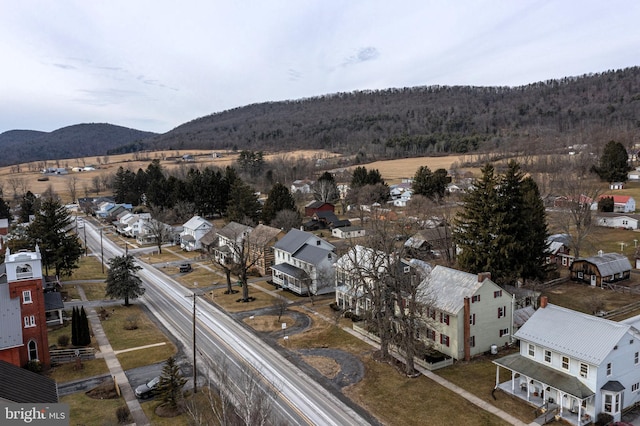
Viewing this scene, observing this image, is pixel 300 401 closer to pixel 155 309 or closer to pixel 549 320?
pixel 549 320

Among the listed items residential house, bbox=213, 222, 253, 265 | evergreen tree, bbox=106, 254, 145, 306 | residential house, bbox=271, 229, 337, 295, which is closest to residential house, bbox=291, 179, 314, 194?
residential house, bbox=213, 222, 253, 265

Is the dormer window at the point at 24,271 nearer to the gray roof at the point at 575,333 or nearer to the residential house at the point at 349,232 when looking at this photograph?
the gray roof at the point at 575,333

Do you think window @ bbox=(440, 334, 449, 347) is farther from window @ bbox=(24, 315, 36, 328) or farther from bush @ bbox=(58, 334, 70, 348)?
window @ bbox=(24, 315, 36, 328)

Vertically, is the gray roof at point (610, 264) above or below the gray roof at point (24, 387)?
below

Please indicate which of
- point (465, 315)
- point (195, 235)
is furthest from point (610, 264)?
point (195, 235)

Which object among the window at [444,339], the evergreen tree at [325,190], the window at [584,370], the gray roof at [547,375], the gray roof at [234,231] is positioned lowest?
the window at [444,339]

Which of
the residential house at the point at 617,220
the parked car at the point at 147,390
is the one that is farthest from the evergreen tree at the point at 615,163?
the parked car at the point at 147,390
